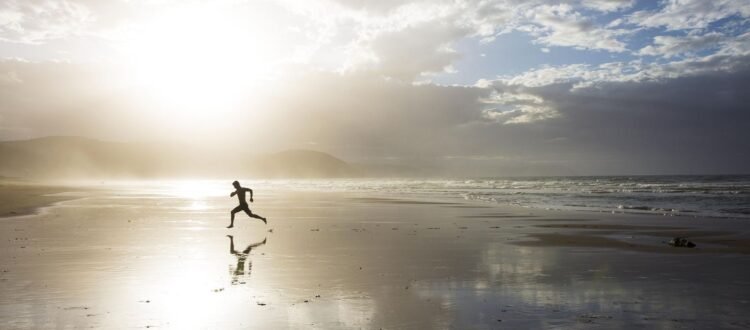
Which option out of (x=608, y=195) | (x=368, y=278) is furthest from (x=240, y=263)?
(x=608, y=195)

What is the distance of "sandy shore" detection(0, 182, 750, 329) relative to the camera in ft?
27.2

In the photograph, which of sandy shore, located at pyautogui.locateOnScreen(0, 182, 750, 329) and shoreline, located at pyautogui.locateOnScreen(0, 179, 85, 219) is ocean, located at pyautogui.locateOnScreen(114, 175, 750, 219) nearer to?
shoreline, located at pyautogui.locateOnScreen(0, 179, 85, 219)

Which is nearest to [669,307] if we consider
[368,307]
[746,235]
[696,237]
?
[368,307]

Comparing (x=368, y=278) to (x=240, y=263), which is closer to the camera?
(x=368, y=278)

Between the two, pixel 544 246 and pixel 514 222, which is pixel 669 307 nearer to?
pixel 544 246

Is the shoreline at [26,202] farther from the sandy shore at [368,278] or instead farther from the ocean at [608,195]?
the ocean at [608,195]

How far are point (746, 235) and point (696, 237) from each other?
2.12 metres

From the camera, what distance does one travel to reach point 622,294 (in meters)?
10.0

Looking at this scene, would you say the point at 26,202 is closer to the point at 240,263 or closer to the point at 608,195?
the point at 240,263

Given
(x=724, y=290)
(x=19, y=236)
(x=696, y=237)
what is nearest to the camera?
(x=724, y=290)

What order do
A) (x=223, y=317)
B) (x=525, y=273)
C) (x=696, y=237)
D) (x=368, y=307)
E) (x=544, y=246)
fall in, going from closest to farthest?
1. (x=223, y=317)
2. (x=368, y=307)
3. (x=525, y=273)
4. (x=544, y=246)
5. (x=696, y=237)

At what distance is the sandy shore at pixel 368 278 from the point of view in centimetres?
830

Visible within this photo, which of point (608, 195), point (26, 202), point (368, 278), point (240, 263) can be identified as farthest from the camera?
point (608, 195)

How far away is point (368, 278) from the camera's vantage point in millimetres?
11523
